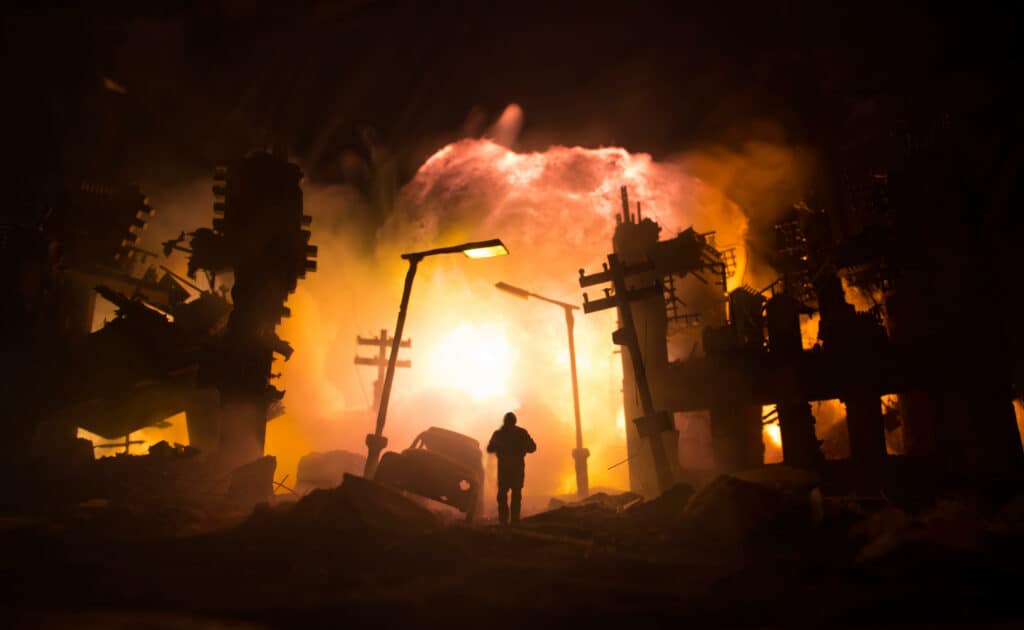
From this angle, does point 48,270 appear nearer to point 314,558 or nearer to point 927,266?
point 314,558

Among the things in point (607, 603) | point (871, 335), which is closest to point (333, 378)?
point (871, 335)

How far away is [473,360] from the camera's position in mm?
46406

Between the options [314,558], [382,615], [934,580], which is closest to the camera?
[382,615]

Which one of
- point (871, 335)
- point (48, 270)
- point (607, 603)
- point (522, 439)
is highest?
point (48, 270)

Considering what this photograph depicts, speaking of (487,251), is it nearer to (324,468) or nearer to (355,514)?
(355,514)

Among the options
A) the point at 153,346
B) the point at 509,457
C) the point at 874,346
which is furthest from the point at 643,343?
the point at 153,346

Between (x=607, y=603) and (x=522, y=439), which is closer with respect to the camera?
(x=607, y=603)

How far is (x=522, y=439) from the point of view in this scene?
1179 cm

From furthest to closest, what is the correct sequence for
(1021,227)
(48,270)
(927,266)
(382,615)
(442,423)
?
(442,423) < (1021,227) < (927,266) < (48,270) < (382,615)

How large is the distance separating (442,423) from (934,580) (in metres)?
33.6

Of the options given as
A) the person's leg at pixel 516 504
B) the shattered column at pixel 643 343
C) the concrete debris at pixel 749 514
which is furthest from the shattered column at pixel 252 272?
the shattered column at pixel 643 343

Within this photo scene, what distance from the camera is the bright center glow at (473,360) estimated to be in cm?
4422

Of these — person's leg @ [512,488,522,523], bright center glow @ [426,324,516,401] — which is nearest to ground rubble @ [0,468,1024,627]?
person's leg @ [512,488,522,523]

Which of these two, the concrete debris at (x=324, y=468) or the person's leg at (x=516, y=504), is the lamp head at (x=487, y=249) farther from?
the concrete debris at (x=324, y=468)
